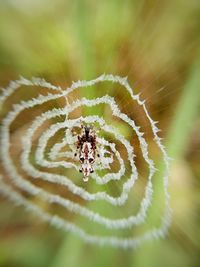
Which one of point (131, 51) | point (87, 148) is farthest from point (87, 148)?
point (131, 51)

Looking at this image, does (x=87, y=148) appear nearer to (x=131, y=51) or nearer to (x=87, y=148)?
(x=87, y=148)

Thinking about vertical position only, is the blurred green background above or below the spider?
above

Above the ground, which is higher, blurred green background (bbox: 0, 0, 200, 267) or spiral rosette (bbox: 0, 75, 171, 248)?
blurred green background (bbox: 0, 0, 200, 267)

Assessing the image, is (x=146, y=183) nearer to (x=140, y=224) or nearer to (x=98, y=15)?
(x=140, y=224)

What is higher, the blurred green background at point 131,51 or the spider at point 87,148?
the blurred green background at point 131,51

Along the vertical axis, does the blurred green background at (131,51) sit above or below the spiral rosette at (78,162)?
above
